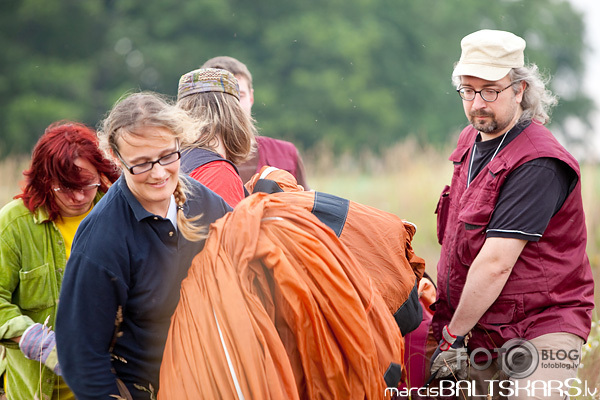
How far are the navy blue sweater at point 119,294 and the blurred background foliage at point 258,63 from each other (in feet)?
65.5

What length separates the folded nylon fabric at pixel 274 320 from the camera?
2242mm

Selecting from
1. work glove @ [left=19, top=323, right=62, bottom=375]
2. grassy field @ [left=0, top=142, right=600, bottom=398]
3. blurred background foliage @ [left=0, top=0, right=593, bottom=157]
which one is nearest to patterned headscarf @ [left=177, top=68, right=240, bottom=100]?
work glove @ [left=19, top=323, right=62, bottom=375]

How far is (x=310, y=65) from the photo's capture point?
79.8ft

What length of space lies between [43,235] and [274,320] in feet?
4.51

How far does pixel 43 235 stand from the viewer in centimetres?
318

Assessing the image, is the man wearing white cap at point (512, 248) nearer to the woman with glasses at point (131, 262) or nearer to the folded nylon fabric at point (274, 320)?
the folded nylon fabric at point (274, 320)

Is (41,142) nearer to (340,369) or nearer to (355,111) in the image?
(340,369)

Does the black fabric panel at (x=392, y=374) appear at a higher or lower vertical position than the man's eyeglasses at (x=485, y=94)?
lower

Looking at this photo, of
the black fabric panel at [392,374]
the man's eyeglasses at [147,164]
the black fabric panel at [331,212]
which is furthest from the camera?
the black fabric panel at [331,212]

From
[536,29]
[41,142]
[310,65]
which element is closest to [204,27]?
[310,65]

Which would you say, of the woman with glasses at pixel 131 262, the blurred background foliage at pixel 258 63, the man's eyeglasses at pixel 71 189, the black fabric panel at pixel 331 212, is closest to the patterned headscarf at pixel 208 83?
the man's eyeglasses at pixel 71 189

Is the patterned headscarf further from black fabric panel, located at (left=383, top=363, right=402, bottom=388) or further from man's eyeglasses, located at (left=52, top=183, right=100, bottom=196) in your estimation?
black fabric panel, located at (left=383, top=363, right=402, bottom=388)

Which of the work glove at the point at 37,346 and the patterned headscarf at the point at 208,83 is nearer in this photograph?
the work glove at the point at 37,346

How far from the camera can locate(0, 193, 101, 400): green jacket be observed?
10.1 feet
